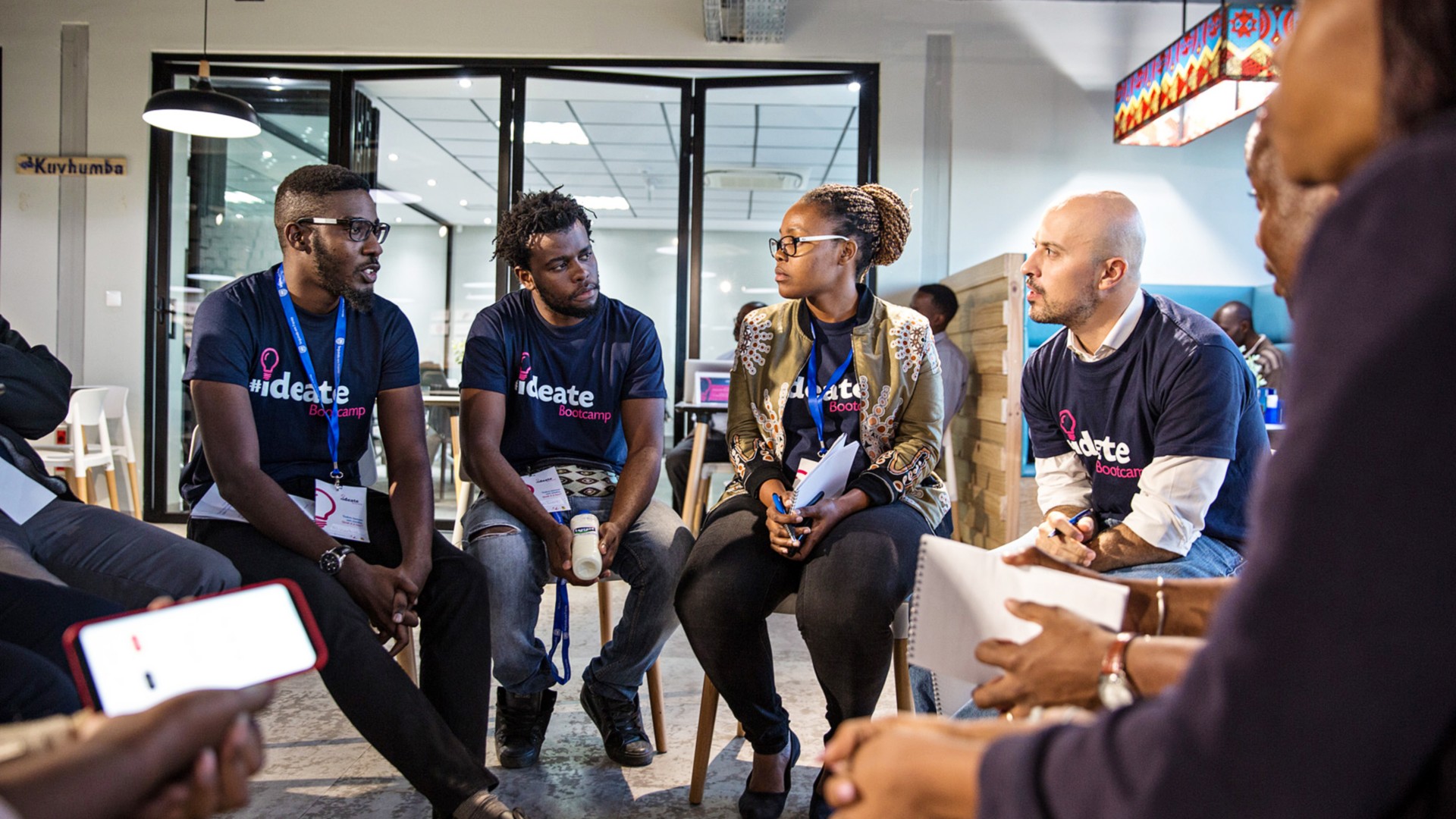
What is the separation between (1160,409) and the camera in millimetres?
1753

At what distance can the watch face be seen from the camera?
84cm

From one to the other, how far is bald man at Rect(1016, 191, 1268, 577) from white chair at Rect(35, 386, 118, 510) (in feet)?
15.0

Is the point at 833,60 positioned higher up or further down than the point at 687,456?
higher up

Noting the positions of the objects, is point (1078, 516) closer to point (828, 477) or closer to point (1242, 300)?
point (828, 477)

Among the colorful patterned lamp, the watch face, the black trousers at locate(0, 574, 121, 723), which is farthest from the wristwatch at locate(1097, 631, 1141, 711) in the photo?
the colorful patterned lamp

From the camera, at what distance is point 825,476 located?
6.30ft

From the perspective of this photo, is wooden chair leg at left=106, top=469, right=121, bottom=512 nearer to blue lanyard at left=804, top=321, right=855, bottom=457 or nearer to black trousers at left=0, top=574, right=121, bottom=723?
black trousers at left=0, top=574, right=121, bottom=723

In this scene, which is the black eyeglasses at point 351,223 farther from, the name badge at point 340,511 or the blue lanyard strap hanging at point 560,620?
the blue lanyard strap hanging at point 560,620

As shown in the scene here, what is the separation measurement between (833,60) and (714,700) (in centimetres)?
448

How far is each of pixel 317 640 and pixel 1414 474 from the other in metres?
1.03

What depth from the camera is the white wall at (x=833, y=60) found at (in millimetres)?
5441

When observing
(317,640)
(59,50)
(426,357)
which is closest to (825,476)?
(317,640)

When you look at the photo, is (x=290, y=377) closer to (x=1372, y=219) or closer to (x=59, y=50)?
(x=1372, y=219)

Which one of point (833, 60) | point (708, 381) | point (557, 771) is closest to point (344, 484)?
point (557, 771)
